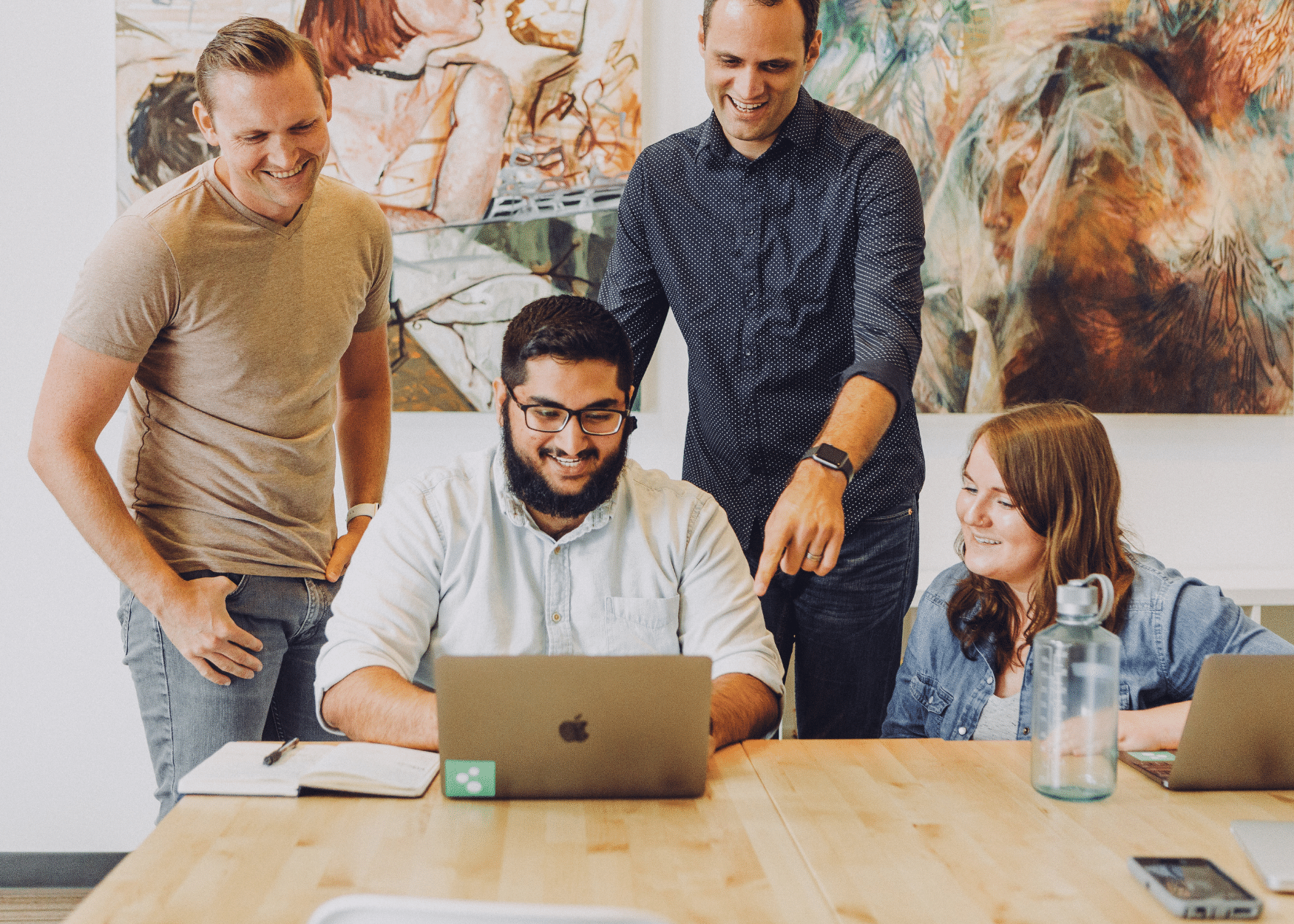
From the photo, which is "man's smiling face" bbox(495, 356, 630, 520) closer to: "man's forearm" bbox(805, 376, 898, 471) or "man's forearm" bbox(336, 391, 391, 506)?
"man's forearm" bbox(805, 376, 898, 471)

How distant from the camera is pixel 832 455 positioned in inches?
66.2

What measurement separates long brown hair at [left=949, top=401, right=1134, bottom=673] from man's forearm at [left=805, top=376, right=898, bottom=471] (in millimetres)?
208

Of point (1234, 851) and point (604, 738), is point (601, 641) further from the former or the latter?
point (1234, 851)

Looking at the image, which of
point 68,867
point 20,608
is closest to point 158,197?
point 20,608

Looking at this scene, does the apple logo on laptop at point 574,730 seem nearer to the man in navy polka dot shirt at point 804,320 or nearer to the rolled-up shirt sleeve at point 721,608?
the rolled-up shirt sleeve at point 721,608

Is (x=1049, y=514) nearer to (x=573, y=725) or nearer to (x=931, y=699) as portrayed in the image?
(x=931, y=699)

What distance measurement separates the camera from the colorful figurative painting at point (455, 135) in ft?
8.88

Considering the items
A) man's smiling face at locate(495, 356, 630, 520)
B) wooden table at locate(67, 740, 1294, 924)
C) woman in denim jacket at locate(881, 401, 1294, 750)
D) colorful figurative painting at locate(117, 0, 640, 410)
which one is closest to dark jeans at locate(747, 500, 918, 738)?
woman in denim jacket at locate(881, 401, 1294, 750)

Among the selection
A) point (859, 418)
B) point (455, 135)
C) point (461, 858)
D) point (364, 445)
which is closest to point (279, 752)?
point (461, 858)

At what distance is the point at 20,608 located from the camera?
2828mm

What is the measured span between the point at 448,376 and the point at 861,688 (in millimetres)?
1337

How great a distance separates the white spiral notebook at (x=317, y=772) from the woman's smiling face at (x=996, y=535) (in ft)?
3.24

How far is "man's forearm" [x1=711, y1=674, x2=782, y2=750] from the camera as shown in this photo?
1.52m

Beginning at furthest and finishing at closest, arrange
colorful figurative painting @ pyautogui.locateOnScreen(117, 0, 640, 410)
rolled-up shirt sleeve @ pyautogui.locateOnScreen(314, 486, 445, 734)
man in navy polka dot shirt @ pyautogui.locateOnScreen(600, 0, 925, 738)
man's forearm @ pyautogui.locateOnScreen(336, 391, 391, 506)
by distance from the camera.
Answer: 1. colorful figurative painting @ pyautogui.locateOnScreen(117, 0, 640, 410)
2. man's forearm @ pyautogui.locateOnScreen(336, 391, 391, 506)
3. man in navy polka dot shirt @ pyautogui.locateOnScreen(600, 0, 925, 738)
4. rolled-up shirt sleeve @ pyautogui.locateOnScreen(314, 486, 445, 734)
